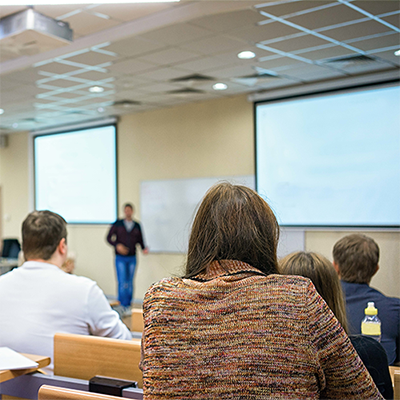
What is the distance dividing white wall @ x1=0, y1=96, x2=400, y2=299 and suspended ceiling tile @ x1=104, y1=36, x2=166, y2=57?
2.32 metres

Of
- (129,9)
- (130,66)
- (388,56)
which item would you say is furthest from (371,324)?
(130,66)

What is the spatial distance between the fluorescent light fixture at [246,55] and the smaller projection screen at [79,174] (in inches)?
151

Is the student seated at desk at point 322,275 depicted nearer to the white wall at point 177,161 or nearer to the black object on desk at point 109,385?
the black object on desk at point 109,385

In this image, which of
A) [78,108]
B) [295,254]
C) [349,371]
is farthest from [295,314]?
[78,108]

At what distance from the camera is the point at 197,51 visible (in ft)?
16.0

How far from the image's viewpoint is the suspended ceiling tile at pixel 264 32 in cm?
423

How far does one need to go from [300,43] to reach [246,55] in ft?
1.97

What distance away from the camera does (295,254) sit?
1818 mm

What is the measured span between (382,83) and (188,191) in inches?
123

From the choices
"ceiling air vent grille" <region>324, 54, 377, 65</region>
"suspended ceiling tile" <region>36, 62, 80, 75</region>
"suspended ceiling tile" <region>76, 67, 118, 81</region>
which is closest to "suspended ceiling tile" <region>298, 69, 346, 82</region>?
"ceiling air vent grille" <region>324, 54, 377, 65</region>

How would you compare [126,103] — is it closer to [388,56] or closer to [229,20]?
[229,20]

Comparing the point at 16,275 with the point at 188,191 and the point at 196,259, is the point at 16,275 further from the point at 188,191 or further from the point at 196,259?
the point at 188,191

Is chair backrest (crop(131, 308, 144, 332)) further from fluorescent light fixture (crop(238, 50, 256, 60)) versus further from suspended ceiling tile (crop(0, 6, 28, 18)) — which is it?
fluorescent light fixture (crop(238, 50, 256, 60))

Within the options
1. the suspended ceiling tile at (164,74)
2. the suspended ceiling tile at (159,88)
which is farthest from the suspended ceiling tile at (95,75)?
the suspended ceiling tile at (159,88)
